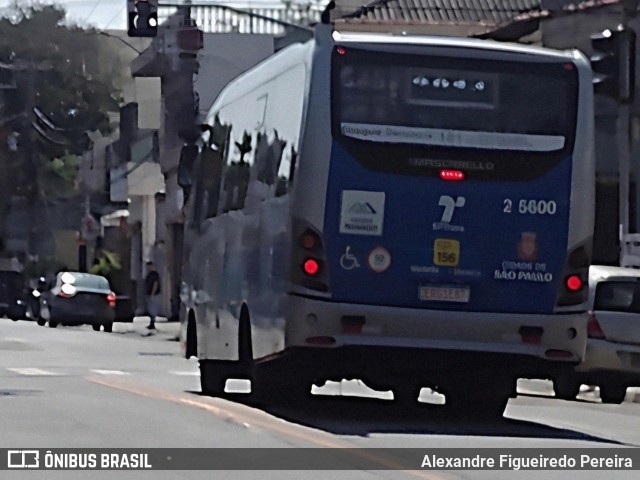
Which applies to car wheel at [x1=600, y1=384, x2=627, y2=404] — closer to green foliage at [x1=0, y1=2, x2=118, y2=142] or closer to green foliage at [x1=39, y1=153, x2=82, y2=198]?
green foliage at [x1=0, y1=2, x2=118, y2=142]

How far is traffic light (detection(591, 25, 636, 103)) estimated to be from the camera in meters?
24.2

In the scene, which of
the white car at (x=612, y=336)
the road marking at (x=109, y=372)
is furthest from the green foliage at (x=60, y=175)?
the white car at (x=612, y=336)

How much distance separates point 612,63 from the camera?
2431 cm

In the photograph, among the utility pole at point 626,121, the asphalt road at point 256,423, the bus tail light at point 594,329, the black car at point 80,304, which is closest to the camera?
the asphalt road at point 256,423

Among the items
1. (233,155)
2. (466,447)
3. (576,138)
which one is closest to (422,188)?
Result: (576,138)

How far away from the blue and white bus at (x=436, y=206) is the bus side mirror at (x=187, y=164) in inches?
229

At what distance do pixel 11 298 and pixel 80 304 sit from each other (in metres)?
16.3

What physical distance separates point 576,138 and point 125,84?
76240 mm

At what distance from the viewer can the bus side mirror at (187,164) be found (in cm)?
2252

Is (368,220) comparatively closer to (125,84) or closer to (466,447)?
(466,447)

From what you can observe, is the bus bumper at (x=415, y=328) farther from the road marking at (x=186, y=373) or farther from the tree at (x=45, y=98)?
the tree at (x=45, y=98)

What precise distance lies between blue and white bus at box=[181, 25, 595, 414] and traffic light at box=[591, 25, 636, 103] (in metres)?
7.73

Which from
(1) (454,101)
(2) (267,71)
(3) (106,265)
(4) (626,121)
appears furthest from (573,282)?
(3) (106,265)

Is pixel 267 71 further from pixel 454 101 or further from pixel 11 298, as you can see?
pixel 11 298
